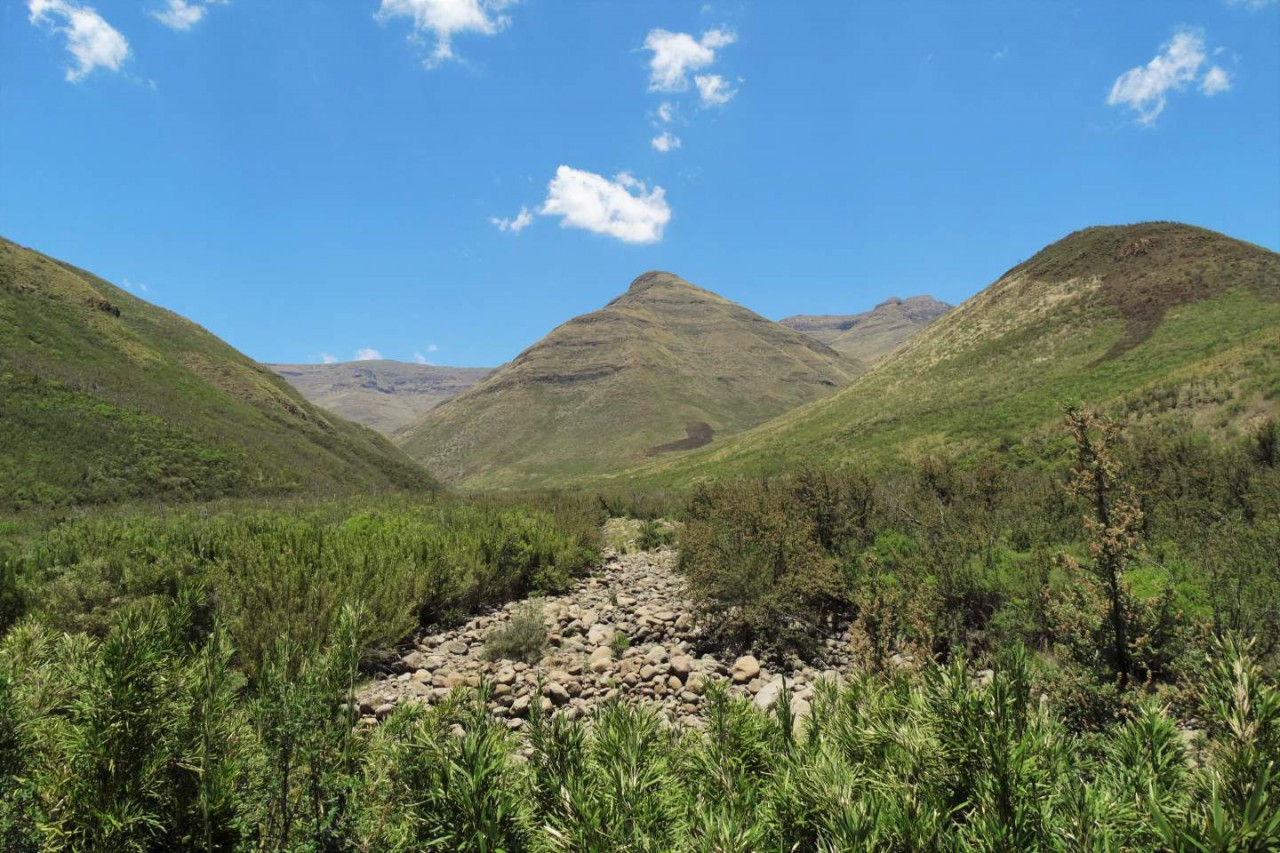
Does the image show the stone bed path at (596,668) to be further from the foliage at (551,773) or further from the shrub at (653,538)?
the shrub at (653,538)

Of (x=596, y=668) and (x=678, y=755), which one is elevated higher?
(x=678, y=755)

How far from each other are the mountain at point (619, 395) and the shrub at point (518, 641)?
80.5 meters

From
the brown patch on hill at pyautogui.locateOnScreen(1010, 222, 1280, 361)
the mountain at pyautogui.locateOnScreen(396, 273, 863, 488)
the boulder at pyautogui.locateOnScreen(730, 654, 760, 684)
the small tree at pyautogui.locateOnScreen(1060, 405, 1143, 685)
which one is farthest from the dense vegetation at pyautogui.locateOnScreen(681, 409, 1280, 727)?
the mountain at pyautogui.locateOnScreen(396, 273, 863, 488)

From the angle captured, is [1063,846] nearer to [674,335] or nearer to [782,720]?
[782,720]

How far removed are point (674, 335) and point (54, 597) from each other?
15845cm

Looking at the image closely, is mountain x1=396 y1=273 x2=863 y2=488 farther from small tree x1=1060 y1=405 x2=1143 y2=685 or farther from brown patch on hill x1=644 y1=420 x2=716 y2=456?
small tree x1=1060 y1=405 x2=1143 y2=685

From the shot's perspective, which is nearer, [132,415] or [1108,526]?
[1108,526]

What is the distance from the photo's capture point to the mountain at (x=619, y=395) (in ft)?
343

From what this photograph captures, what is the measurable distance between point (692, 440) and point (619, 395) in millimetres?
29816

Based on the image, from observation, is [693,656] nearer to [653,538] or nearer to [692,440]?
[653,538]

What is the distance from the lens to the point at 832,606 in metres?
8.81

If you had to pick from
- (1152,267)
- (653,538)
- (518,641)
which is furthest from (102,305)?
(1152,267)

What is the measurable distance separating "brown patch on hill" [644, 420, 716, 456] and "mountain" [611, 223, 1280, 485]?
26837 mm

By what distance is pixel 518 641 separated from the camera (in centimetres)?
805
